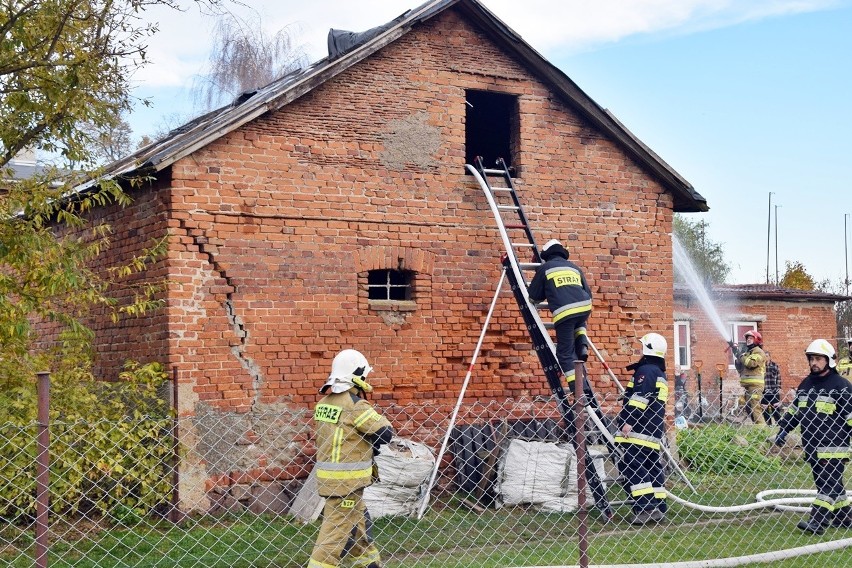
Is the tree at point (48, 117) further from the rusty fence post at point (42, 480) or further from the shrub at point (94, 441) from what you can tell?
the rusty fence post at point (42, 480)

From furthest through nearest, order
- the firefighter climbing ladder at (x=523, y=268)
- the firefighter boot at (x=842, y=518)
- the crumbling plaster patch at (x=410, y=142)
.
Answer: the crumbling plaster patch at (x=410, y=142) < the firefighter climbing ladder at (x=523, y=268) < the firefighter boot at (x=842, y=518)

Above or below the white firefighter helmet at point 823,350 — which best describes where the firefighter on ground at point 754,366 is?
below

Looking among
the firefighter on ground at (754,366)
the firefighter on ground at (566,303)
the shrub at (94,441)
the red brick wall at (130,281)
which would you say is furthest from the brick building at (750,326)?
the shrub at (94,441)

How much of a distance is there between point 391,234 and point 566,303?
242cm

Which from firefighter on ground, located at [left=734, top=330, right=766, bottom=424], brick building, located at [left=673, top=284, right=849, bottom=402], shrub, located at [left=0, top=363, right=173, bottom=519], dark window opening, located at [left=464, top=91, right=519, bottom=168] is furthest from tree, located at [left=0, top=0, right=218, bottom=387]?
brick building, located at [left=673, top=284, right=849, bottom=402]

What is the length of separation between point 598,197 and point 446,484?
164 inches

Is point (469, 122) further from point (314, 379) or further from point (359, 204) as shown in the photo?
point (314, 379)

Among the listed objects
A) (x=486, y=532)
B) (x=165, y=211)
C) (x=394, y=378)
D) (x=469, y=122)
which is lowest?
(x=486, y=532)

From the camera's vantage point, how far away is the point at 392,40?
430 inches

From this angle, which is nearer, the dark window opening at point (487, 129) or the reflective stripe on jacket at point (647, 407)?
the reflective stripe on jacket at point (647, 407)

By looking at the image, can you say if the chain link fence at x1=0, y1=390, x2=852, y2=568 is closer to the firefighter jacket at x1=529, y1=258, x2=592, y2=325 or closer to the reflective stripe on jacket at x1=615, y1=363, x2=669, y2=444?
the reflective stripe on jacket at x1=615, y1=363, x2=669, y2=444

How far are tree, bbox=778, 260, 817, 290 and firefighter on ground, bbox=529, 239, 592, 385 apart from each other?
37.9 m

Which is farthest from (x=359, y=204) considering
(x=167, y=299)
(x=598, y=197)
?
(x=598, y=197)

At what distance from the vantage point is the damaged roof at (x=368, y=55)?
9.73 meters
